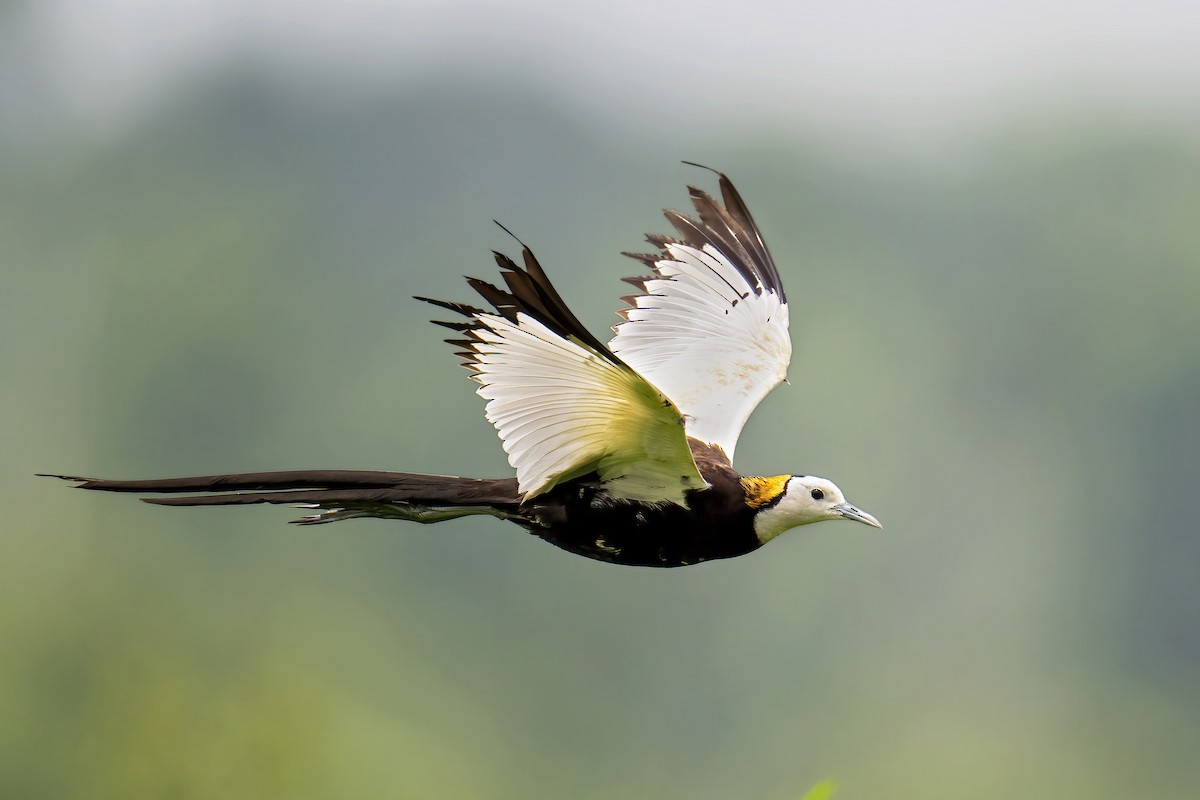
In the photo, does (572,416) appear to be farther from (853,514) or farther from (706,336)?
(706,336)

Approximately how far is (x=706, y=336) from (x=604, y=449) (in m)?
2.04

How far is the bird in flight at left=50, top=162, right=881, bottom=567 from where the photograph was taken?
6.78 metres

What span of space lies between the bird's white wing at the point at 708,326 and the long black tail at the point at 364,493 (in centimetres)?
172

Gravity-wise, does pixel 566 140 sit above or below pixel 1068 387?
above

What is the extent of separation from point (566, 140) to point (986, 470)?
6484 cm

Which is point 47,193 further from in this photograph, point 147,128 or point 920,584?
point 920,584

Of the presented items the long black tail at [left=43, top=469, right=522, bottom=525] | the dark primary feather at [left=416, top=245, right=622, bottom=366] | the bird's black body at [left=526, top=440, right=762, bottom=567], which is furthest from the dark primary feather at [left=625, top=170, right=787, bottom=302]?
the dark primary feather at [left=416, top=245, right=622, bottom=366]

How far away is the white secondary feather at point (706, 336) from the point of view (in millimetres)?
9055

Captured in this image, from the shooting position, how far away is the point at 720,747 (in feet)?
294

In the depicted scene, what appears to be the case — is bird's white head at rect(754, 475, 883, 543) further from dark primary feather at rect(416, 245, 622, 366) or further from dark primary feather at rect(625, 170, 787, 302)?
dark primary feather at rect(625, 170, 787, 302)

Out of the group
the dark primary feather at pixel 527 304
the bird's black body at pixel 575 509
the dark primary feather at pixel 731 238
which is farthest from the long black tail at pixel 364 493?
the dark primary feather at pixel 731 238

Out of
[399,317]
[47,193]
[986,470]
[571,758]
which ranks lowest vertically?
[571,758]

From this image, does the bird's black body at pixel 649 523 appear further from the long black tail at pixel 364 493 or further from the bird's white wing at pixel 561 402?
the long black tail at pixel 364 493

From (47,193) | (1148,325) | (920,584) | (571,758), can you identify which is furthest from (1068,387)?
(47,193)
